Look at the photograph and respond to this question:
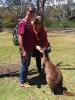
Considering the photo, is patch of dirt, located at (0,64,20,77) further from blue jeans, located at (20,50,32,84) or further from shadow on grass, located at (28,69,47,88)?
blue jeans, located at (20,50,32,84)

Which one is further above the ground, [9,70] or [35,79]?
[35,79]

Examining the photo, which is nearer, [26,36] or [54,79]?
[54,79]

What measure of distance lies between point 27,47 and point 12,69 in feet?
9.00

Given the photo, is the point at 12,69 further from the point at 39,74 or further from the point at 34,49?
the point at 34,49

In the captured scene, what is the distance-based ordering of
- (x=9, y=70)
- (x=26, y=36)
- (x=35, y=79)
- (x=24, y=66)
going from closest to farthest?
1. (x=26, y=36)
2. (x=24, y=66)
3. (x=35, y=79)
4. (x=9, y=70)

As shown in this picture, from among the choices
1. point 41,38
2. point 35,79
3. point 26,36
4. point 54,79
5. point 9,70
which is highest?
point 26,36

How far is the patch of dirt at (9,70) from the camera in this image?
8.20 meters

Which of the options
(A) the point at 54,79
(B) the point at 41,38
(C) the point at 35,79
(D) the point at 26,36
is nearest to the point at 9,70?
(C) the point at 35,79

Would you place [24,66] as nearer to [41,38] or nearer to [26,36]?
[26,36]

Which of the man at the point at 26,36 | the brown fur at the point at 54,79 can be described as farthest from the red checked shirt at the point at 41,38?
the brown fur at the point at 54,79

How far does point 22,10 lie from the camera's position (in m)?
40.4

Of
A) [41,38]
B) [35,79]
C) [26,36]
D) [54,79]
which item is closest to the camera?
[54,79]

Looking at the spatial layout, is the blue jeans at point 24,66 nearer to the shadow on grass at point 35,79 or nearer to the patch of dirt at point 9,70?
the shadow on grass at point 35,79

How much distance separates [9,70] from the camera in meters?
8.70
